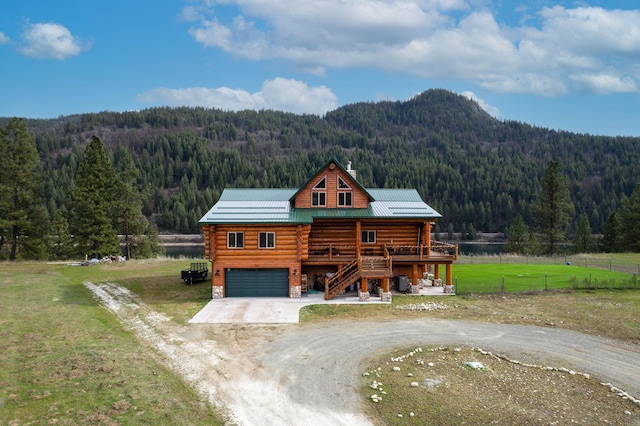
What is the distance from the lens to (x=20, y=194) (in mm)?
47219

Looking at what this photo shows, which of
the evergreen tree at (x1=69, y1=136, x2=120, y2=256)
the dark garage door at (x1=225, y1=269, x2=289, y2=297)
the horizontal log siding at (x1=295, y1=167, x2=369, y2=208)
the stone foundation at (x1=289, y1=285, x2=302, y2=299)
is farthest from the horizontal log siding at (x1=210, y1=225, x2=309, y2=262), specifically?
the evergreen tree at (x1=69, y1=136, x2=120, y2=256)

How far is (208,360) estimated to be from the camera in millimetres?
17922

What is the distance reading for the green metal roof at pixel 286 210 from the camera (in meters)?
30.7

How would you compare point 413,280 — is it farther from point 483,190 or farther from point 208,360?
point 483,190

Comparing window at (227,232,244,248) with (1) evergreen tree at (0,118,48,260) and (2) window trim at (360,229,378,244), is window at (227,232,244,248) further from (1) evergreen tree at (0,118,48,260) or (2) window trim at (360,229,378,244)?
(1) evergreen tree at (0,118,48,260)

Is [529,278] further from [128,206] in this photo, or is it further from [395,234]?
[128,206]

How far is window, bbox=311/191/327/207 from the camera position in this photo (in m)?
33.5

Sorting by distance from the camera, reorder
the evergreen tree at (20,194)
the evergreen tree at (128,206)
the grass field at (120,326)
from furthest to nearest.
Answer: the evergreen tree at (128,206)
the evergreen tree at (20,194)
the grass field at (120,326)

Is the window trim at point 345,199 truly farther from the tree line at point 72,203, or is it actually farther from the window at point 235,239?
the tree line at point 72,203

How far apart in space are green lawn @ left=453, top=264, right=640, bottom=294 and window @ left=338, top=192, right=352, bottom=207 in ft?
32.2

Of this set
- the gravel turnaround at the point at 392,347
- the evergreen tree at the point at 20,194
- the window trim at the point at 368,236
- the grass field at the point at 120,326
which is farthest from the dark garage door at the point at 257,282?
the evergreen tree at the point at 20,194

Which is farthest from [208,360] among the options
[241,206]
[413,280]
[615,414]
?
[413,280]

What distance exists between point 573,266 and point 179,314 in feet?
131

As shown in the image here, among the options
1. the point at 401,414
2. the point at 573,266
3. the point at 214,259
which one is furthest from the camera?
the point at 573,266
